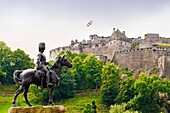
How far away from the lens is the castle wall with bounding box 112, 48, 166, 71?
4365 inches

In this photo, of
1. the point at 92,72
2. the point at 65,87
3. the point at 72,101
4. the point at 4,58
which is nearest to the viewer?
the point at 72,101

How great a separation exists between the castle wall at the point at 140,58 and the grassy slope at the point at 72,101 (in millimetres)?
19355

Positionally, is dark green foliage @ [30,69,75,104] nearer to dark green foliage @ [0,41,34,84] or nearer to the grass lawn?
the grass lawn

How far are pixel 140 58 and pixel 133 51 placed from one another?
11.4 feet

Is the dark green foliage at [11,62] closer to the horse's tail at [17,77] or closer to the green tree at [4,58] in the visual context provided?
the green tree at [4,58]

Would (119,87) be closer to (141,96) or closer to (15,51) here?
(141,96)

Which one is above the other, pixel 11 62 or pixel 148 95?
pixel 11 62

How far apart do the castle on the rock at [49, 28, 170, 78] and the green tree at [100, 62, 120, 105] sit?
16.5 m

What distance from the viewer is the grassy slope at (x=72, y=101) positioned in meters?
83.3

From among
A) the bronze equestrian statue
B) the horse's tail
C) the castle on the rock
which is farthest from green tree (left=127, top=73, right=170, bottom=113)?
the horse's tail

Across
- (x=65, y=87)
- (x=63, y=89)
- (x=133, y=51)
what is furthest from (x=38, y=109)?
(x=133, y=51)

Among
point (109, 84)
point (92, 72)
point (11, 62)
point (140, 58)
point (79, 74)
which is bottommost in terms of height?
point (109, 84)

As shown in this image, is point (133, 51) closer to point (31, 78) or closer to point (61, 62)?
point (61, 62)

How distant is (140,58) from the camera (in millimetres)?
112688
